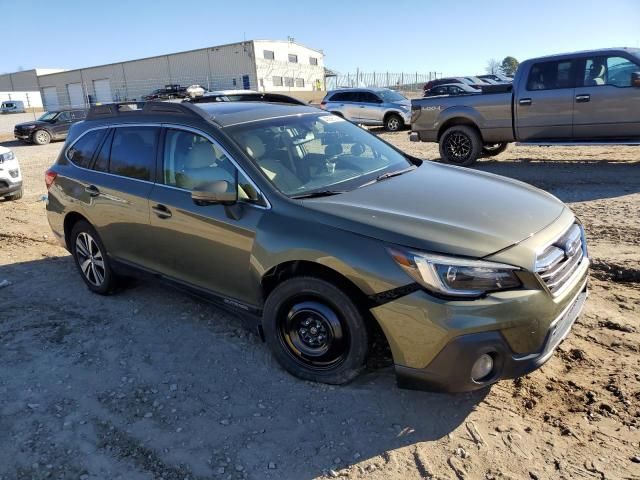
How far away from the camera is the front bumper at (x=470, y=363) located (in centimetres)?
269

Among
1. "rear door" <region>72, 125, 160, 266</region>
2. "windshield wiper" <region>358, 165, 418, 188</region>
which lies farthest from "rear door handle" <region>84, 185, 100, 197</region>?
"windshield wiper" <region>358, 165, 418, 188</region>

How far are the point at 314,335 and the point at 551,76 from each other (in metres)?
8.58

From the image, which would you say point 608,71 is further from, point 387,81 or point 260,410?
point 387,81

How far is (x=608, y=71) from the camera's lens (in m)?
9.27

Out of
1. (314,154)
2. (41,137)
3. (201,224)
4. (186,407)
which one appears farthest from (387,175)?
(41,137)

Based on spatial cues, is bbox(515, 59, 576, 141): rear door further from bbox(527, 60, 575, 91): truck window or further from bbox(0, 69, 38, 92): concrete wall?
bbox(0, 69, 38, 92): concrete wall

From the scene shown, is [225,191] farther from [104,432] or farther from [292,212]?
[104,432]

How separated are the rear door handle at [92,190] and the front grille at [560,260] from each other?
372 centimetres

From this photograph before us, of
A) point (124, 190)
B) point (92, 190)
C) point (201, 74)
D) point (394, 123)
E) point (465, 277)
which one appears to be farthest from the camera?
point (201, 74)

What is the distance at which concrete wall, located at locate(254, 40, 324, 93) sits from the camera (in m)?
50.9

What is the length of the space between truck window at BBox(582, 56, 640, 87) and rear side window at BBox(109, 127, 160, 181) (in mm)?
8233

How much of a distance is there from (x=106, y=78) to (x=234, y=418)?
60.1m

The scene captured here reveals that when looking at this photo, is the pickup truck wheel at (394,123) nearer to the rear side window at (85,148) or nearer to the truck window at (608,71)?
the truck window at (608,71)

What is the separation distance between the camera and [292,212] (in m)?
3.27
